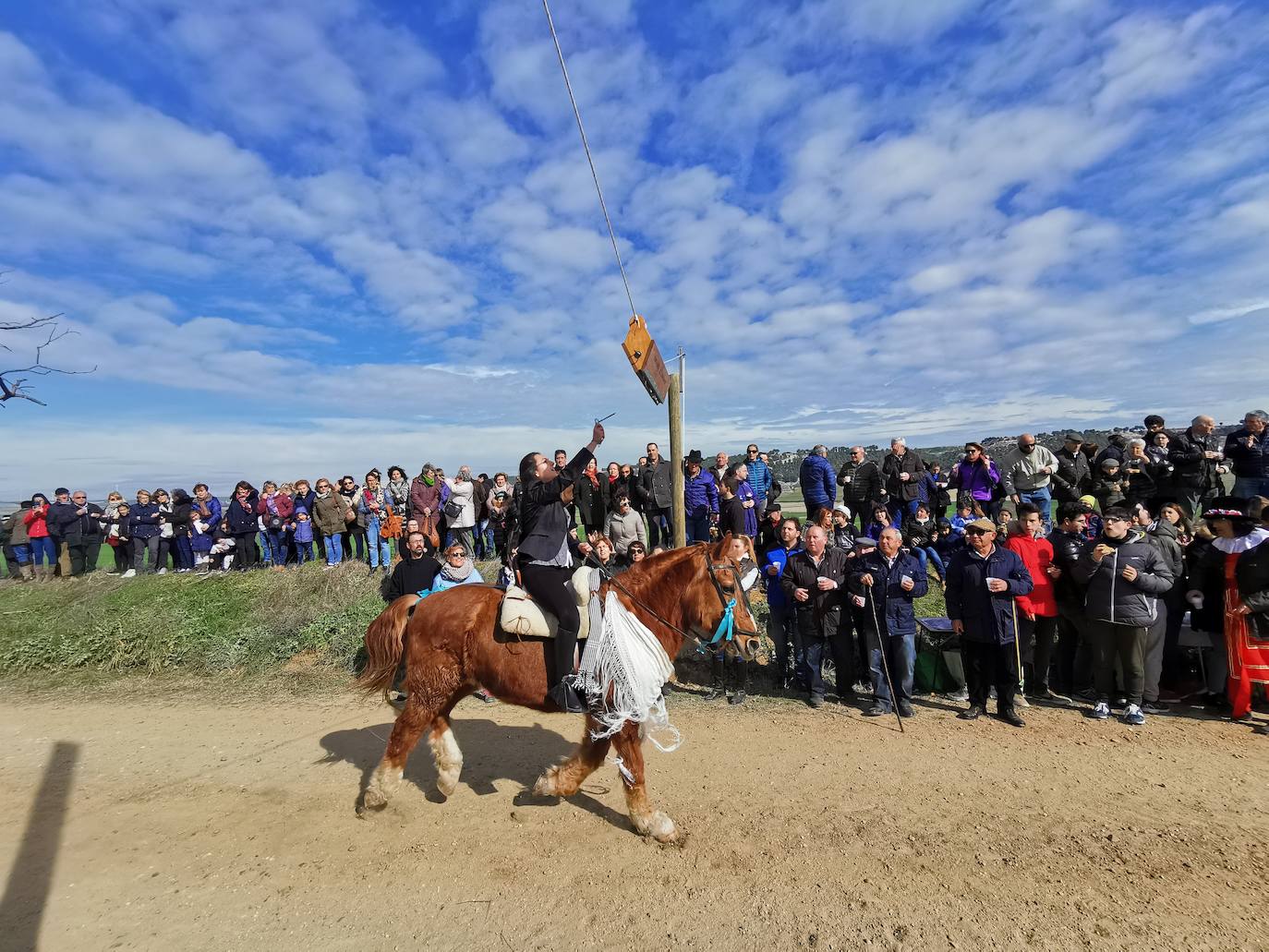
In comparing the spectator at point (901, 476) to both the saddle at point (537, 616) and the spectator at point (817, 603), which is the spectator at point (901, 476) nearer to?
the spectator at point (817, 603)

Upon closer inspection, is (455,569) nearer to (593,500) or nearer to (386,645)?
(386,645)

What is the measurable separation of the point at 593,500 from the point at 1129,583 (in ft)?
25.1

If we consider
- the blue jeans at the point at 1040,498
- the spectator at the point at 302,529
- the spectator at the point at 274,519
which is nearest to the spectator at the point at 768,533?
the blue jeans at the point at 1040,498

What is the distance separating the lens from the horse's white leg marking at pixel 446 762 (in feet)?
16.5

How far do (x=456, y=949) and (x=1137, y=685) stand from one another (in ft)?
22.2

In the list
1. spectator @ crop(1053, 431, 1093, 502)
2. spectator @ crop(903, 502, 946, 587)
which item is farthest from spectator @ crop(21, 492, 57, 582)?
spectator @ crop(1053, 431, 1093, 502)

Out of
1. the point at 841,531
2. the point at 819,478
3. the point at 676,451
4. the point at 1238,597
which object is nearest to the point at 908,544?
the point at 841,531

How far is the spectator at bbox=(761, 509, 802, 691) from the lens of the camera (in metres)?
7.56

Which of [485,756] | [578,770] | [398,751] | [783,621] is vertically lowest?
[485,756]

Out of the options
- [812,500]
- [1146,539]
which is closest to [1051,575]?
[1146,539]

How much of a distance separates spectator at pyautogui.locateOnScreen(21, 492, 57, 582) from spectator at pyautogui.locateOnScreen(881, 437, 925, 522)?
17386mm

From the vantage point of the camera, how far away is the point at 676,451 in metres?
7.41

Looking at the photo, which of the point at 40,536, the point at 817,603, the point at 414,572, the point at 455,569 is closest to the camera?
the point at 817,603

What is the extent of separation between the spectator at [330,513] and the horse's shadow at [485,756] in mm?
6495
